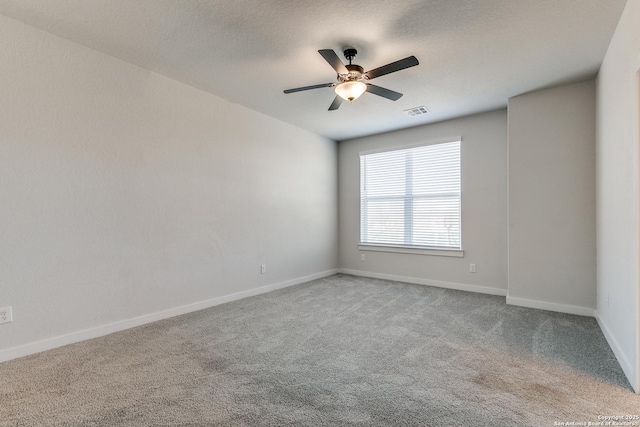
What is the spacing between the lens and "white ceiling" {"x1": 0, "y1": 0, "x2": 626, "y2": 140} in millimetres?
2156

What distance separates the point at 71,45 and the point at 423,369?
388 centimetres

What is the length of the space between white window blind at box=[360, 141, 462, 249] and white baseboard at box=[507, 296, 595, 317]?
3.59ft

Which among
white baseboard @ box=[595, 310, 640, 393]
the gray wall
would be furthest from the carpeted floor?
the gray wall

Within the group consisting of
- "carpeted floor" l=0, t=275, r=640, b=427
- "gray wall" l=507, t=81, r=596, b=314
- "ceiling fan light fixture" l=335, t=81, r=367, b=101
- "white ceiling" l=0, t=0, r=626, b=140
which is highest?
"white ceiling" l=0, t=0, r=626, b=140

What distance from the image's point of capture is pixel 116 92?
2889 millimetres

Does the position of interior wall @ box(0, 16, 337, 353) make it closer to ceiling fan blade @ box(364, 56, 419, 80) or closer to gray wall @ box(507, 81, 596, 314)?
ceiling fan blade @ box(364, 56, 419, 80)

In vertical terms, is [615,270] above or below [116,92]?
below

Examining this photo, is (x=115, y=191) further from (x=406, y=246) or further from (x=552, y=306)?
(x=552, y=306)

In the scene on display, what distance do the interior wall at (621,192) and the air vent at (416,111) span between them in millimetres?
1785

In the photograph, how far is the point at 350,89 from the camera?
2.65m

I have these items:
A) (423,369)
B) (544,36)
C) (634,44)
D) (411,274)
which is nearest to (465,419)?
(423,369)

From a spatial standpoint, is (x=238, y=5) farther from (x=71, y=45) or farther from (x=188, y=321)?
(x=188, y=321)

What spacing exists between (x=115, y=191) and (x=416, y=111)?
377 cm

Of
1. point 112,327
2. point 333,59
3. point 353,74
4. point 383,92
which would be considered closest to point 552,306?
point 383,92
